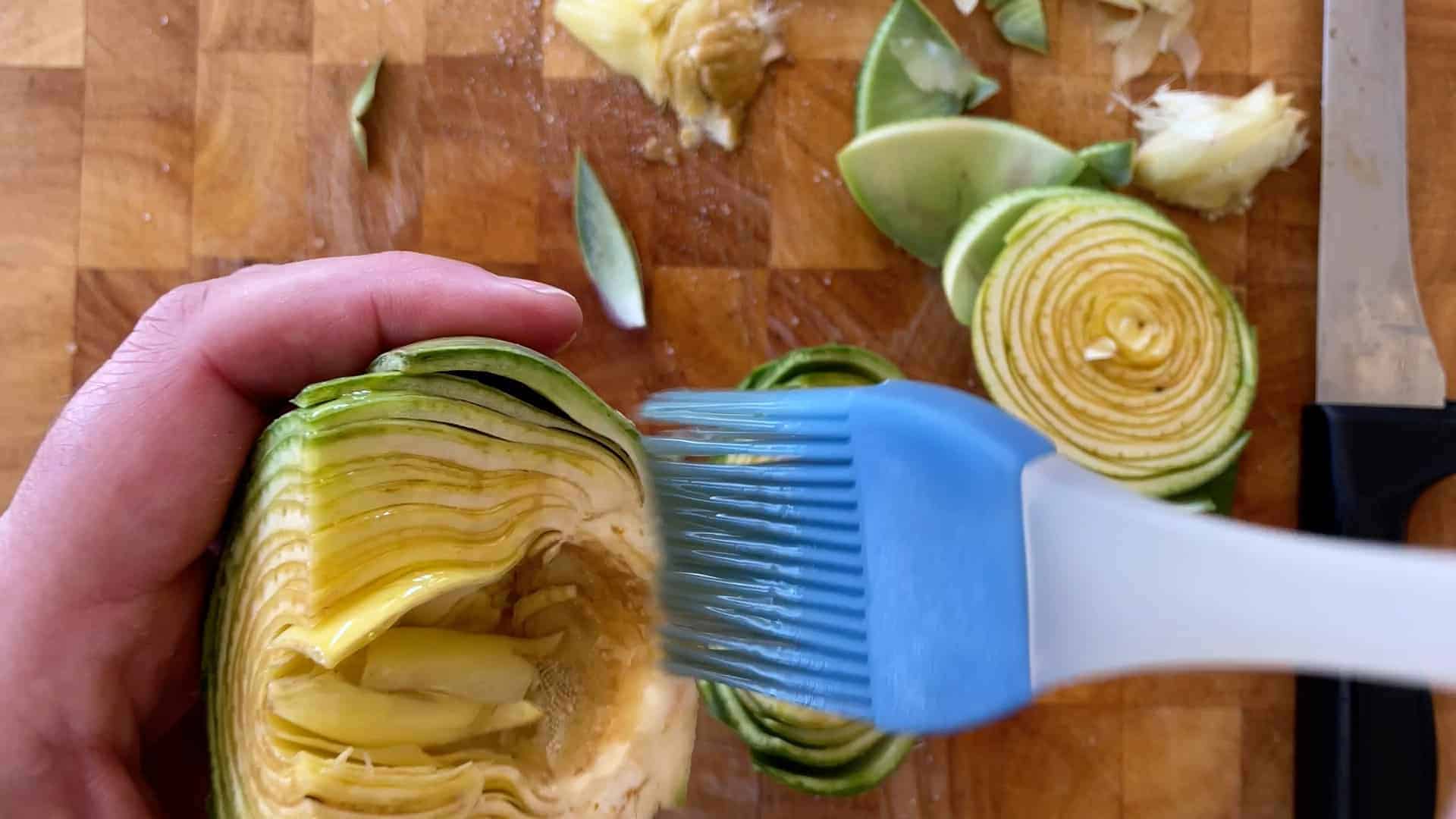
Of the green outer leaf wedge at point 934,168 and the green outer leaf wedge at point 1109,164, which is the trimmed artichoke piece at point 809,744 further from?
the green outer leaf wedge at point 1109,164

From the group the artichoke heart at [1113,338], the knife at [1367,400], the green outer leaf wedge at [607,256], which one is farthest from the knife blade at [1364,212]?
the green outer leaf wedge at [607,256]

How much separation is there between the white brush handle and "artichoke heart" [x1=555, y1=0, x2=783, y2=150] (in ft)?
2.47

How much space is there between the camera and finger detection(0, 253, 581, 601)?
1062mm

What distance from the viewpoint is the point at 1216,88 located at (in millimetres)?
1408

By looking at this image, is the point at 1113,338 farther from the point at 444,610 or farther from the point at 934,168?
the point at 444,610

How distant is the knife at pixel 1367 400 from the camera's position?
1.26 m

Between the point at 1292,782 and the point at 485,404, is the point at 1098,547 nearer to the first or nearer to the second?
the point at 485,404

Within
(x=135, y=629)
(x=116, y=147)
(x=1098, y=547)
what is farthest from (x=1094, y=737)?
(x=116, y=147)

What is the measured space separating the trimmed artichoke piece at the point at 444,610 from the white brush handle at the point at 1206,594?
409mm

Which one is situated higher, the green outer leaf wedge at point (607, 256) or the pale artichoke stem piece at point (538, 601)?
the green outer leaf wedge at point (607, 256)

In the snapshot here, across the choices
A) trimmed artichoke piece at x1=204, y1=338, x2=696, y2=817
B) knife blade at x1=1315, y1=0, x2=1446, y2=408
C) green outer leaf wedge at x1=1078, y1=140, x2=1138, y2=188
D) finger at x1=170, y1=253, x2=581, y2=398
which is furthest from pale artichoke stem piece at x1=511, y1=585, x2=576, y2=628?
knife blade at x1=1315, y1=0, x2=1446, y2=408

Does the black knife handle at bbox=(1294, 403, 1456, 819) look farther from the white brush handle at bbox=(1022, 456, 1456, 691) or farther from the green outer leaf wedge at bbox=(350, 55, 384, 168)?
the green outer leaf wedge at bbox=(350, 55, 384, 168)

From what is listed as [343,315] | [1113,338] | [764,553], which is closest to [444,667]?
[764,553]

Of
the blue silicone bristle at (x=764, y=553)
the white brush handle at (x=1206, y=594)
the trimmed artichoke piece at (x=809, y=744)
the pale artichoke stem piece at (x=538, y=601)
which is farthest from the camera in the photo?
the trimmed artichoke piece at (x=809, y=744)
